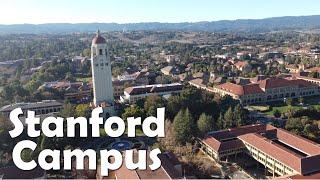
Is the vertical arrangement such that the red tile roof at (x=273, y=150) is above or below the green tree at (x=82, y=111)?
below

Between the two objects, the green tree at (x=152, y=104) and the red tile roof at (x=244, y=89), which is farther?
the red tile roof at (x=244, y=89)

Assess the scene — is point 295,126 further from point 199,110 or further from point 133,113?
point 133,113

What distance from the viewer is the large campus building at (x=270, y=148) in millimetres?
19141

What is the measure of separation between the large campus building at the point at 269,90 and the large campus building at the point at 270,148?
12.9m

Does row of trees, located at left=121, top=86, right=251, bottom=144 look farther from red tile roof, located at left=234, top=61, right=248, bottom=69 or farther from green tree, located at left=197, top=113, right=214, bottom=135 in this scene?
red tile roof, located at left=234, top=61, right=248, bottom=69

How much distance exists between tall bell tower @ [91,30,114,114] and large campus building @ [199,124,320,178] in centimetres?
1037

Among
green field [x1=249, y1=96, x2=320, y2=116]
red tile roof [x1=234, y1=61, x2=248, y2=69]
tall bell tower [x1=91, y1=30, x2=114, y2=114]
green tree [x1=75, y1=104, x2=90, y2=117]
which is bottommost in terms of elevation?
green field [x1=249, y1=96, x2=320, y2=116]

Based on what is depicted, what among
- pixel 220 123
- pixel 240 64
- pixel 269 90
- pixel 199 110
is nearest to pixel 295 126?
pixel 220 123

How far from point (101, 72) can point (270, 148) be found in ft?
51.0

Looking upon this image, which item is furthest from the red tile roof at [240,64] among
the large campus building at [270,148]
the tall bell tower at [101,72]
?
the large campus building at [270,148]

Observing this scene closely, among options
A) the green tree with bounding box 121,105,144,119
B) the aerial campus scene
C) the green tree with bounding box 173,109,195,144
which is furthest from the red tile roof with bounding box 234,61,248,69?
the green tree with bounding box 173,109,195,144

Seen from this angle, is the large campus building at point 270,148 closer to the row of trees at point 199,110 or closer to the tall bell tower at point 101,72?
the row of trees at point 199,110

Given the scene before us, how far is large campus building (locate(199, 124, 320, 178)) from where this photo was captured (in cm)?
→ 1914

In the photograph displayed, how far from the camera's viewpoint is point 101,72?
3200cm
